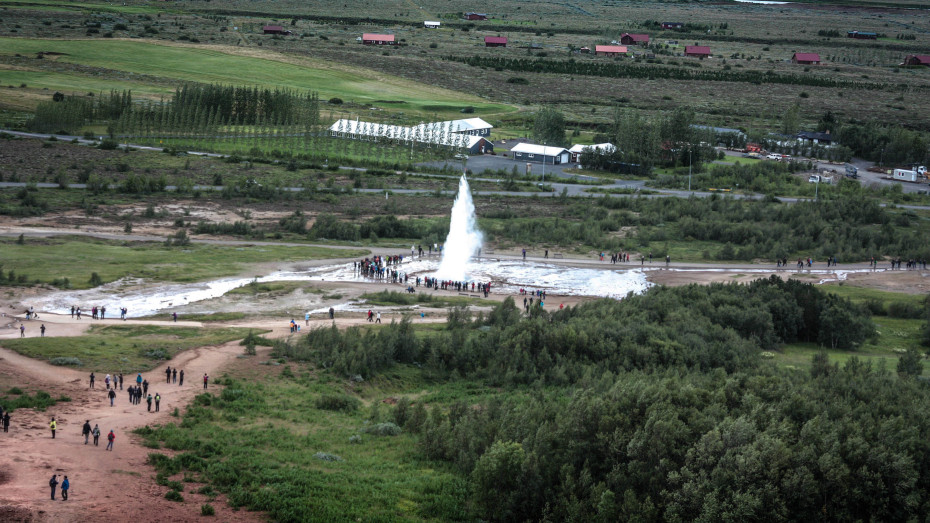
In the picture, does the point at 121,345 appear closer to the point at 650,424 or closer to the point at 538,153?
the point at 650,424

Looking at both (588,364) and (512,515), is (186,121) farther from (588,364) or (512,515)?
(512,515)

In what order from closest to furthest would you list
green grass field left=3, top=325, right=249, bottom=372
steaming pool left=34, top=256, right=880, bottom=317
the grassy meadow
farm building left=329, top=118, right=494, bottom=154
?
1. the grassy meadow
2. green grass field left=3, top=325, right=249, bottom=372
3. steaming pool left=34, top=256, right=880, bottom=317
4. farm building left=329, top=118, right=494, bottom=154

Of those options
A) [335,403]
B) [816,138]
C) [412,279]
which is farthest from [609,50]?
[335,403]

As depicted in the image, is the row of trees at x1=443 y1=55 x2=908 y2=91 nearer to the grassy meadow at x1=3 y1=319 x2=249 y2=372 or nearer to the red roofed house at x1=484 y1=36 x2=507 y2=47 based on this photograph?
the red roofed house at x1=484 y1=36 x2=507 y2=47

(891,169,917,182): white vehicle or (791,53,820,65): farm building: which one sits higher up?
(791,53,820,65): farm building

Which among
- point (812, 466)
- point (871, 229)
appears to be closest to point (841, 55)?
point (871, 229)

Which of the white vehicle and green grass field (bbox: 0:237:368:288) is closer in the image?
green grass field (bbox: 0:237:368:288)

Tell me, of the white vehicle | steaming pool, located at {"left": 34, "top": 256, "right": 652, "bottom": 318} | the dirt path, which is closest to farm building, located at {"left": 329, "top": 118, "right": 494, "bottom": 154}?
steaming pool, located at {"left": 34, "top": 256, "right": 652, "bottom": 318}
